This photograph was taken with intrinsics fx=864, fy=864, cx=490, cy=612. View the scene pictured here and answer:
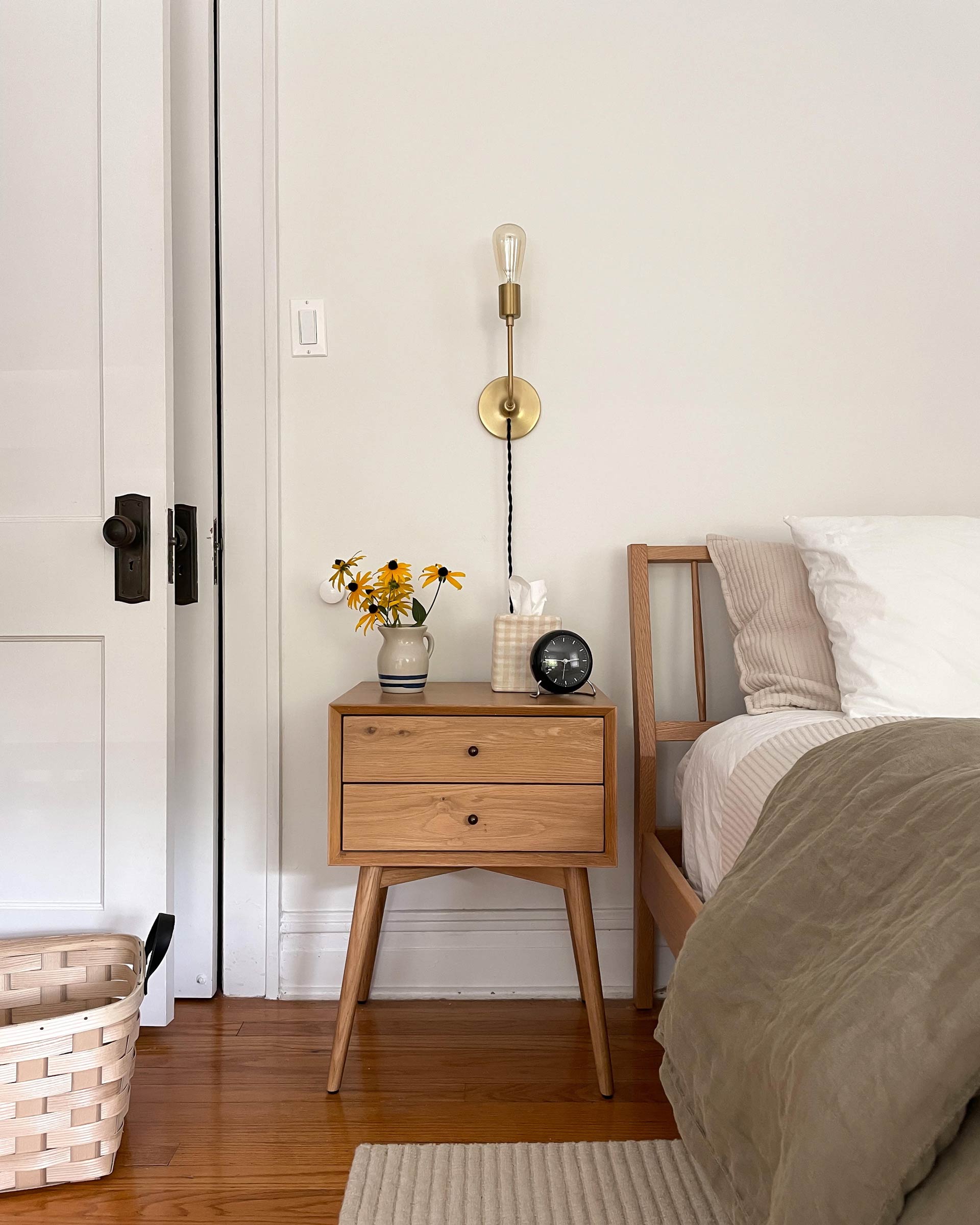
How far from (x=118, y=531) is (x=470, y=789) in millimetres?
756

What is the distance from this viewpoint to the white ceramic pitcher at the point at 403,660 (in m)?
1.55

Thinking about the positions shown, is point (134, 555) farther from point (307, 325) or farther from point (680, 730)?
point (680, 730)

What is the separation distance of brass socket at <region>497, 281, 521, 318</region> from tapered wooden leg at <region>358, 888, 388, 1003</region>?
3.75ft

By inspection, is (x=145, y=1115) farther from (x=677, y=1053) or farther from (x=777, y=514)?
(x=777, y=514)

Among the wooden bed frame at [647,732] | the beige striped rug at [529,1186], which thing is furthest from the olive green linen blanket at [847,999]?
the wooden bed frame at [647,732]

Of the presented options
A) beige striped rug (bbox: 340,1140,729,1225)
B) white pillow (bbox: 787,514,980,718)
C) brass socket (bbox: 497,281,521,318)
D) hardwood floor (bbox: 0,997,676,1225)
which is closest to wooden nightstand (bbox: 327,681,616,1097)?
hardwood floor (bbox: 0,997,676,1225)

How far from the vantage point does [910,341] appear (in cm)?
184

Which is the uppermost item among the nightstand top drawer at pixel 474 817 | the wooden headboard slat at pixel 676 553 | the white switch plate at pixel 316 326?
the white switch plate at pixel 316 326

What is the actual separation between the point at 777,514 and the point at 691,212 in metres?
0.65

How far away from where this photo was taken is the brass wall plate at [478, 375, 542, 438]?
1.78 metres

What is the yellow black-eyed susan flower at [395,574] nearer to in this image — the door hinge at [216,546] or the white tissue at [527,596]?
the white tissue at [527,596]

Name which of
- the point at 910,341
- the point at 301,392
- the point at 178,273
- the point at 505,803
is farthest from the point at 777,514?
the point at 178,273

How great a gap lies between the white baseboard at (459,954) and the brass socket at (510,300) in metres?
1.21

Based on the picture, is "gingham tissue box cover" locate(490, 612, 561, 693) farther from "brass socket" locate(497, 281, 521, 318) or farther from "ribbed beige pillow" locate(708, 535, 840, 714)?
"brass socket" locate(497, 281, 521, 318)
